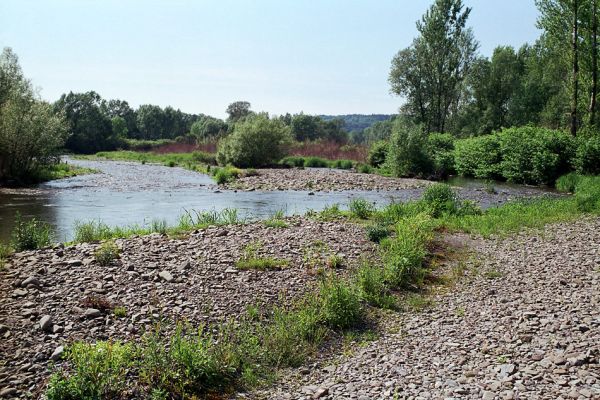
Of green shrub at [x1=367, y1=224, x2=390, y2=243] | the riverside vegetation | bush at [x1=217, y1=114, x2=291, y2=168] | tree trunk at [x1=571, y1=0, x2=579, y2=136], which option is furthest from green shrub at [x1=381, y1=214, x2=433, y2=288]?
bush at [x1=217, y1=114, x2=291, y2=168]

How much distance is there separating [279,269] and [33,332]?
5.39m

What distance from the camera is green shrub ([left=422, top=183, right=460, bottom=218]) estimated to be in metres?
20.8

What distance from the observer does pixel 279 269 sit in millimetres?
11984

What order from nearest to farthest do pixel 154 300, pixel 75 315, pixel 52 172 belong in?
pixel 75 315
pixel 154 300
pixel 52 172

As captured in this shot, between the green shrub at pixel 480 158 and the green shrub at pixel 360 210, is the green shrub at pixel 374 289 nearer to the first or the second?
the green shrub at pixel 360 210

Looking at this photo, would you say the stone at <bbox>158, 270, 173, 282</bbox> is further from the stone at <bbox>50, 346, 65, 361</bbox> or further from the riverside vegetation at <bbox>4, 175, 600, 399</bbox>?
the stone at <bbox>50, 346, 65, 361</bbox>

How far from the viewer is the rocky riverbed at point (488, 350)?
6777mm

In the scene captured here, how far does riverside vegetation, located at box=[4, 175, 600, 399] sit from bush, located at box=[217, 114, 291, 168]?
133ft

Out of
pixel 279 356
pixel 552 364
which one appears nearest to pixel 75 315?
pixel 279 356

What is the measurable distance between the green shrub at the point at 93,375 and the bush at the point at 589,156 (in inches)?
1364

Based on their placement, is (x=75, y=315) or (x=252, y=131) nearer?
(x=75, y=315)

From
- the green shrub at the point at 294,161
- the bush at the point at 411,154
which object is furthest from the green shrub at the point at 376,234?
the green shrub at the point at 294,161

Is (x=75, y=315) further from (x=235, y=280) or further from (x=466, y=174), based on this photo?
(x=466, y=174)

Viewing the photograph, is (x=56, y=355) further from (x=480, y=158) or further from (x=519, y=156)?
(x=480, y=158)
